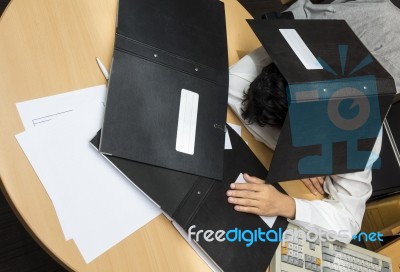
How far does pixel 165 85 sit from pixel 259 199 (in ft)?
1.18

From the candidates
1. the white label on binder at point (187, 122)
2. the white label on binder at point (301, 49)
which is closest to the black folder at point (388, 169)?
the white label on binder at point (301, 49)

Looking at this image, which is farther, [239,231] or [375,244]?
[375,244]

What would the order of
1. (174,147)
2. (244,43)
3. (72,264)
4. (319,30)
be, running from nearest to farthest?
(72,264) → (174,147) → (319,30) → (244,43)

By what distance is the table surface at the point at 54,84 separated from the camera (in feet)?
2.17

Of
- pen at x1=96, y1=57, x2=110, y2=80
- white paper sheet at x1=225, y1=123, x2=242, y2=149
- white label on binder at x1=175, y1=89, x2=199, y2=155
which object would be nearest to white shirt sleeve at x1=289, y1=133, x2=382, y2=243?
white paper sheet at x1=225, y1=123, x2=242, y2=149

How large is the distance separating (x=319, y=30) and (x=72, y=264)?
818 millimetres

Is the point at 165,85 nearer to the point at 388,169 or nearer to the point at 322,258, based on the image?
the point at 322,258

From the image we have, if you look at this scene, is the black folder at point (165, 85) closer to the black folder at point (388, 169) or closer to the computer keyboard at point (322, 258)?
the computer keyboard at point (322, 258)

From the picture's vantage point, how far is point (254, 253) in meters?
0.81

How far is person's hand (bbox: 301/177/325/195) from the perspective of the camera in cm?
103

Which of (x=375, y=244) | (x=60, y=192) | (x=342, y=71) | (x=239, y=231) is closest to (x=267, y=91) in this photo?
(x=342, y=71)

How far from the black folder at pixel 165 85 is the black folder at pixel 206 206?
23 millimetres

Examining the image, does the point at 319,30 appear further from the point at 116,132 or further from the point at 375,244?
the point at 375,244

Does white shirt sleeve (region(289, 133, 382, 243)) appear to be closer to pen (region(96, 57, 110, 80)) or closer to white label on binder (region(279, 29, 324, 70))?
white label on binder (region(279, 29, 324, 70))
